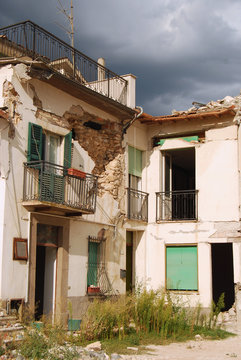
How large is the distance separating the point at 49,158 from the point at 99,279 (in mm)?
4114

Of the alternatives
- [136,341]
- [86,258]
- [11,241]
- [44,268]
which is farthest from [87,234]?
[136,341]

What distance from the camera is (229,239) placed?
17.2 metres

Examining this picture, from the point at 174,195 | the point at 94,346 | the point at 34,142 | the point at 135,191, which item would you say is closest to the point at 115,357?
the point at 94,346

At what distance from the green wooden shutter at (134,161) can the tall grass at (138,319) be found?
5.76m

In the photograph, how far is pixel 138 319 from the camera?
13078 mm

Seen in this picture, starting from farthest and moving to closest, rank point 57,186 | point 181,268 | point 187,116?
1. point 187,116
2. point 181,268
3. point 57,186

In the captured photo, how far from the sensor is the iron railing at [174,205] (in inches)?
738

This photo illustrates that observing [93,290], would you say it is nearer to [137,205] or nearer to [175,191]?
[137,205]

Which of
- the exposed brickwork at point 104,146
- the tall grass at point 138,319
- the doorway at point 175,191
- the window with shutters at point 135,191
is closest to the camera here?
the tall grass at point 138,319

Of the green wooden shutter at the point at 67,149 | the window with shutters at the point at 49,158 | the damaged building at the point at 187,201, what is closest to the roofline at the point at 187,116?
the damaged building at the point at 187,201

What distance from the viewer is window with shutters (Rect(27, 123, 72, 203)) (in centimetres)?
1373

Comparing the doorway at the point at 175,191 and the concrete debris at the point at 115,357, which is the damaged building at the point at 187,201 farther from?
the concrete debris at the point at 115,357

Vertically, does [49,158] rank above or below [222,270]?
above

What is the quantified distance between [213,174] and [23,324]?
28.5ft
